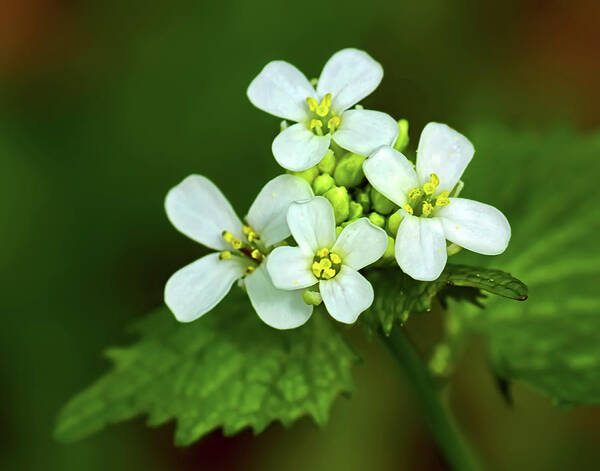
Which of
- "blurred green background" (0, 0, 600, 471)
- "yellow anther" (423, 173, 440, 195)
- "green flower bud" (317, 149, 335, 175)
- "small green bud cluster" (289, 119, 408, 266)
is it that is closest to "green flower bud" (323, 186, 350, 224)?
"small green bud cluster" (289, 119, 408, 266)

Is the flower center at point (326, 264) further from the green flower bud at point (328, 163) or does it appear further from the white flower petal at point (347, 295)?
the green flower bud at point (328, 163)

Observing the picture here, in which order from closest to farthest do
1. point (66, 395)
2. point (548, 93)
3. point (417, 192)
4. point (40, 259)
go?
point (417, 192) < point (66, 395) < point (40, 259) < point (548, 93)

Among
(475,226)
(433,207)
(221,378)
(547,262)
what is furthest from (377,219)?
(547,262)

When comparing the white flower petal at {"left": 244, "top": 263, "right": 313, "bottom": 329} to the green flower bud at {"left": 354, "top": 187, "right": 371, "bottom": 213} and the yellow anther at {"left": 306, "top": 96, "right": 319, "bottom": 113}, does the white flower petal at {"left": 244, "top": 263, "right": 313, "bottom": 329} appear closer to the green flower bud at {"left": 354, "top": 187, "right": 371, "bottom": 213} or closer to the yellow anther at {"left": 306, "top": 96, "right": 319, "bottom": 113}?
the green flower bud at {"left": 354, "top": 187, "right": 371, "bottom": 213}

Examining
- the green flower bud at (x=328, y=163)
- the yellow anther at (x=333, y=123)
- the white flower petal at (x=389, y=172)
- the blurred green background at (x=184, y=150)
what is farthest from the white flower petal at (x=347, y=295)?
the blurred green background at (x=184, y=150)

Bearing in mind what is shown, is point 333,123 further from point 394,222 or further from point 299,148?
point 394,222

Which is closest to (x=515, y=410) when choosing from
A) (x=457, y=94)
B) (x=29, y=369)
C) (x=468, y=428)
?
(x=468, y=428)

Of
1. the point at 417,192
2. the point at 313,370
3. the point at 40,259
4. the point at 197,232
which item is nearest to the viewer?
the point at 417,192

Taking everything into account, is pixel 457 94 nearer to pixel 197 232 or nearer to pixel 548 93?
pixel 548 93
